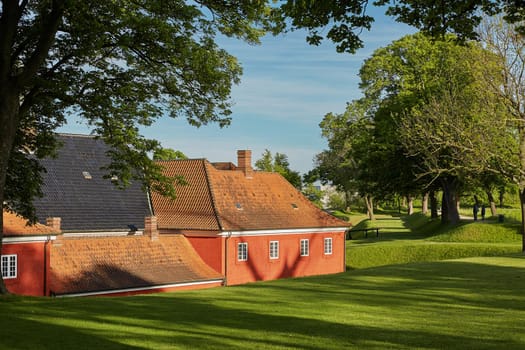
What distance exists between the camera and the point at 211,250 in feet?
139

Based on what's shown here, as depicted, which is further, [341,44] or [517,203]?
[517,203]

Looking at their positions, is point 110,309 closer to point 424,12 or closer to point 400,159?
point 424,12

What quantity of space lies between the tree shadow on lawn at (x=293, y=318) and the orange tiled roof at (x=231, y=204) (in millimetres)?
A: 24034

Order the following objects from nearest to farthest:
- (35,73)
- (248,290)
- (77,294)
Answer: (35,73), (248,290), (77,294)

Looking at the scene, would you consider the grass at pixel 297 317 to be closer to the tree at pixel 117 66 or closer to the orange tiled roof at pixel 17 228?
the tree at pixel 117 66

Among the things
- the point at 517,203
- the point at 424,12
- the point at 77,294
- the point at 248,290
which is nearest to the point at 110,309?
the point at 248,290

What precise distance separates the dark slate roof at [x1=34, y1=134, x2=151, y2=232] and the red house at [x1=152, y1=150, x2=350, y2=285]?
2711 millimetres

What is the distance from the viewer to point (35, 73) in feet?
56.2

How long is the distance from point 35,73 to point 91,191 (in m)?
25.7

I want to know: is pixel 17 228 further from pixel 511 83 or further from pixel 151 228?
pixel 511 83

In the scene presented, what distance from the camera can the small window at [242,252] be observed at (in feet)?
142

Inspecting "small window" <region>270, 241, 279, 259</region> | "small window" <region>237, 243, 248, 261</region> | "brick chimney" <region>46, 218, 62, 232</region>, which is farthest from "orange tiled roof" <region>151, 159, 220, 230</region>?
"brick chimney" <region>46, 218, 62, 232</region>

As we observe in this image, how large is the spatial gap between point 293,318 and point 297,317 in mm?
177

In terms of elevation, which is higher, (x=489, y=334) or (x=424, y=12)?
(x=424, y=12)
